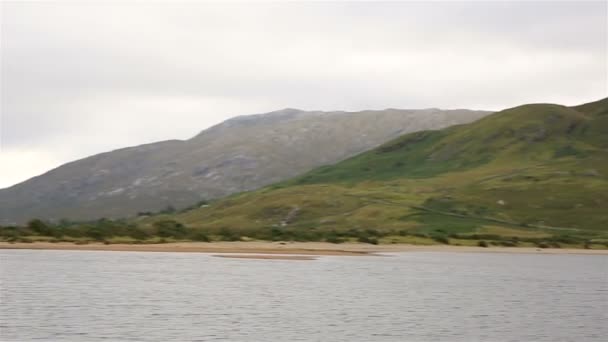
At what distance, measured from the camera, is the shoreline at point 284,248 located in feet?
328

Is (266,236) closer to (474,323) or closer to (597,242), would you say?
(597,242)

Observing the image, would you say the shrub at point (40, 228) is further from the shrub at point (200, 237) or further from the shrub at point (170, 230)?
the shrub at point (200, 237)

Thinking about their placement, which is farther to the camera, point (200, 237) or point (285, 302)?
point (200, 237)

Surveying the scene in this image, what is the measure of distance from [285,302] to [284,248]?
199ft

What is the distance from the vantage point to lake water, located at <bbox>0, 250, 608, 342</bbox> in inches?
1556

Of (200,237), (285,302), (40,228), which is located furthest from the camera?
(200,237)


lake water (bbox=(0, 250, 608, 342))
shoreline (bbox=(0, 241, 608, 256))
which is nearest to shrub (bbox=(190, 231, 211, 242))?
shoreline (bbox=(0, 241, 608, 256))

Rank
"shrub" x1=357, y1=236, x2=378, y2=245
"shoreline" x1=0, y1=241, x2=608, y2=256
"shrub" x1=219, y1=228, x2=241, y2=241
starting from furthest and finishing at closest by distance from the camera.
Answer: "shrub" x1=357, y1=236, x2=378, y2=245
"shrub" x1=219, y1=228, x2=241, y2=241
"shoreline" x1=0, y1=241, x2=608, y2=256

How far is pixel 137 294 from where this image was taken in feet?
172

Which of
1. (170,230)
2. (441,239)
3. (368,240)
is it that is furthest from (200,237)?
(441,239)

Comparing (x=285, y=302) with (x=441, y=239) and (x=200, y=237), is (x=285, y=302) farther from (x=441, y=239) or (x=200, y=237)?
(x=441, y=239)

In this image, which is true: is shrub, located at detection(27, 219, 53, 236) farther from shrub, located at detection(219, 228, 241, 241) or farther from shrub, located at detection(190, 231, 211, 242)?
shrub, located at detection(219, 228, 241, 241)

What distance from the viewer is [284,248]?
11156 cm

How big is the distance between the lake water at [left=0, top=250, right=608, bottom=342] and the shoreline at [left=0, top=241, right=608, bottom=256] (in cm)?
1570
